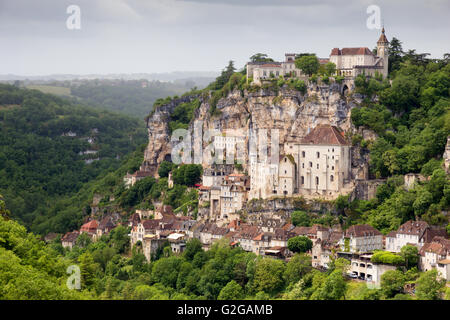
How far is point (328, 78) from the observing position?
250 ft

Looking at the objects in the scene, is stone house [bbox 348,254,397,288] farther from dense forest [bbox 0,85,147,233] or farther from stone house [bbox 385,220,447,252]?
dense forest [bbox 0,85,147,233]

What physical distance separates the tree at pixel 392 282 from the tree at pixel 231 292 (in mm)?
10433

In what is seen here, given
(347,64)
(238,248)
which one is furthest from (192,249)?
(347,64)

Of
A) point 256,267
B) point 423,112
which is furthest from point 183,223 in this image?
point 423,112

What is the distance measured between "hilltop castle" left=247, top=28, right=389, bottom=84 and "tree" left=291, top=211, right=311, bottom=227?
1452 cm

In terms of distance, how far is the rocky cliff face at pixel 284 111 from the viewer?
7556 cm

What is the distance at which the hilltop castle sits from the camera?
3078 inches

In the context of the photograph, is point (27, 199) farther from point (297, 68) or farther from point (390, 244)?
point (390, 244)

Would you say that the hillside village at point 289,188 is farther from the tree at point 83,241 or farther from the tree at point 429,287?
the tree at point 429,287

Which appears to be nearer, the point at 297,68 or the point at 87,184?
the point at 297,68

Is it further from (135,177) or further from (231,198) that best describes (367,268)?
(135,177)

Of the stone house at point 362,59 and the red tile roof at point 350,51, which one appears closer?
the stone house at point 362,59

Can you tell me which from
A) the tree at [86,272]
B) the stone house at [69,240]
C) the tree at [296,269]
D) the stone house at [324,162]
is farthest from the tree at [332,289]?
the stone house at [69,240]
